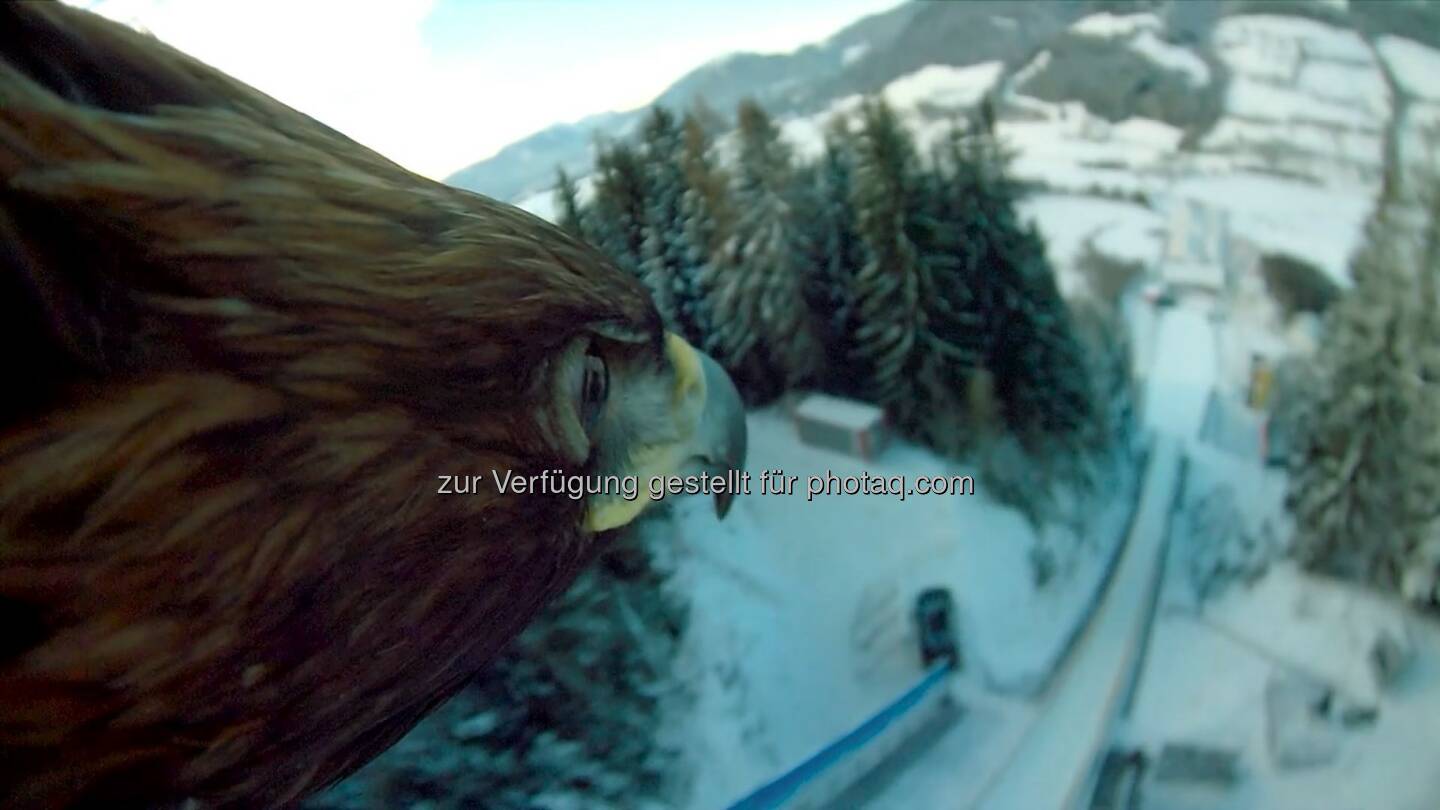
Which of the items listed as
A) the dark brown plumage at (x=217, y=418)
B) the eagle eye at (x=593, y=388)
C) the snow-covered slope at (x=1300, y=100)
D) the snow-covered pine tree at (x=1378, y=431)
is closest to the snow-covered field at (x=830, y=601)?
the snow-covered pine tree at (x=1378, y=431)

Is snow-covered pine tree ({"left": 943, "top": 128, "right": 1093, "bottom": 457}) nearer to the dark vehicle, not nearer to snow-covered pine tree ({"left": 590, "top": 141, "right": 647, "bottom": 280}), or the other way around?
the dark vehicle

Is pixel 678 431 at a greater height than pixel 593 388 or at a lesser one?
lesser

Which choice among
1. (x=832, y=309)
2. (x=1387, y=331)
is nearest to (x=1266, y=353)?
(x=1387, y=331)

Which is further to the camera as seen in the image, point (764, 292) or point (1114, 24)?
point (1114, 24)

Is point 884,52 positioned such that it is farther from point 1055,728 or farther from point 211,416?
point 211,416

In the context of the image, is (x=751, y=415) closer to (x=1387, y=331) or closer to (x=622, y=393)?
(x=622, y=393)

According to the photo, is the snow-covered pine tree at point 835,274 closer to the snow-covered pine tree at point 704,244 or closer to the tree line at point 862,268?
the tree line at point 862,268

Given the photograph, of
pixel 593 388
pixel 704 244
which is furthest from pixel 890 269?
pixel 593 388
